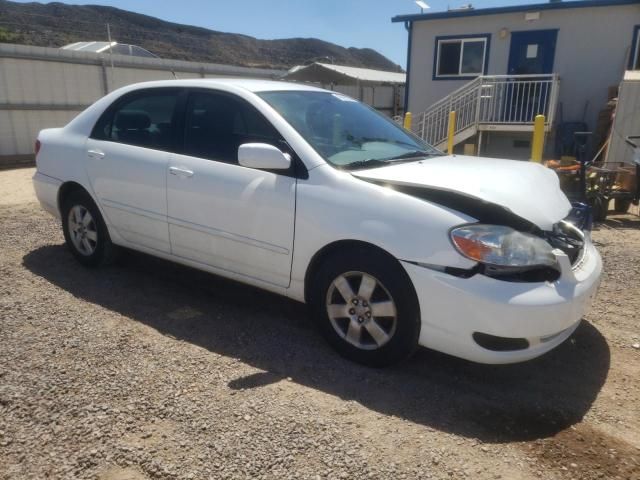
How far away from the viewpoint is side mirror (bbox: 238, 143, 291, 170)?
3121 mm

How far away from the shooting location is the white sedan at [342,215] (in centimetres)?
267

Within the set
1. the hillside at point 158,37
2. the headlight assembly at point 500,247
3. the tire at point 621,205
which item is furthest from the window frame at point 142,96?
the hillside at point 158,37

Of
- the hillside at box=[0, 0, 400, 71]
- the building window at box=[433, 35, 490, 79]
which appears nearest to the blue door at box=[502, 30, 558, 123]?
the building window at box=[433, 35, 490, 79]

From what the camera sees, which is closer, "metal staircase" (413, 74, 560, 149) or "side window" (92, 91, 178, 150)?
"side window" (92, 91, 178, 150)

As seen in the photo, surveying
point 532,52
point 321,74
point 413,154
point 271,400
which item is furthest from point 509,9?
point 271,400

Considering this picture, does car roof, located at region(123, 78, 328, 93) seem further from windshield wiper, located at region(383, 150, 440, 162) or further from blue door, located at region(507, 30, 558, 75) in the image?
blue door, located at region(507, 30, 558, 75)

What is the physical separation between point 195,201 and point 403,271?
1.64 meters

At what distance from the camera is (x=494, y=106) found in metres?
12.4

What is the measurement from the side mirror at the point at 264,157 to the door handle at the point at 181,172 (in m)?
0.67

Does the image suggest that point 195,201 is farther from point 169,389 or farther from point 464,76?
point 464,76

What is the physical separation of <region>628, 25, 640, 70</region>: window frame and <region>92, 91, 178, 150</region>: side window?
1160 centimetres

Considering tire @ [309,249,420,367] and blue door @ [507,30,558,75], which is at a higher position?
blue door @ [507,30,558,75]

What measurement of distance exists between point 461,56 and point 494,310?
12536mm

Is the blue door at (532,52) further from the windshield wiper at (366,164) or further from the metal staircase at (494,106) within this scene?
the windshield wiper at (366,164)
